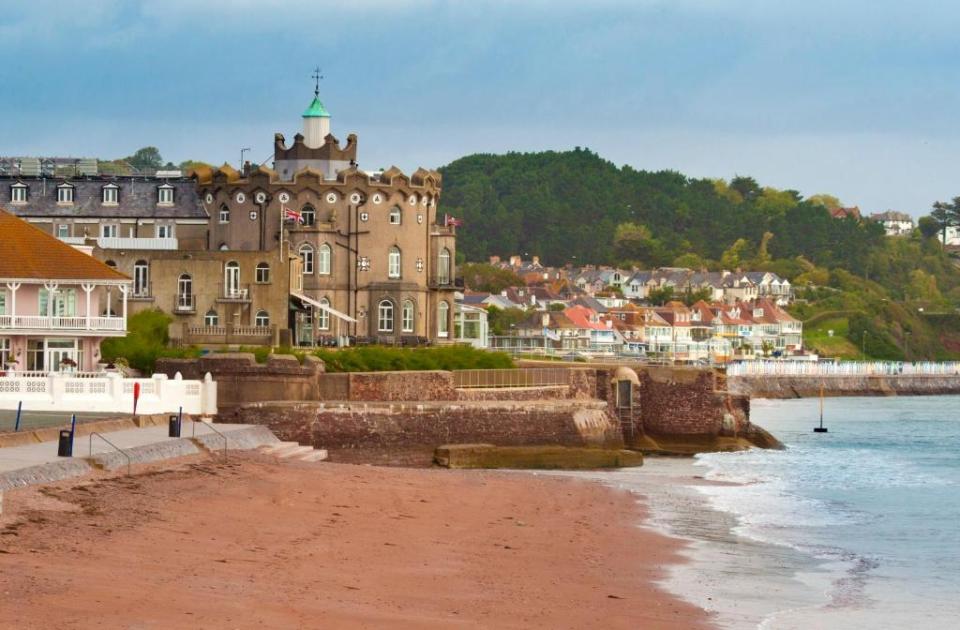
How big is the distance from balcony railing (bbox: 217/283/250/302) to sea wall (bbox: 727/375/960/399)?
5870cm

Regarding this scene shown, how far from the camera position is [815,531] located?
36719mm

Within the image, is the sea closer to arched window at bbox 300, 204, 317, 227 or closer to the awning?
the awning

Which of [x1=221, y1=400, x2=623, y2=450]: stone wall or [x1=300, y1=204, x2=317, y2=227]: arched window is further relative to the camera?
[x1=300, y1=204, x2=317, y2=227]: arched window

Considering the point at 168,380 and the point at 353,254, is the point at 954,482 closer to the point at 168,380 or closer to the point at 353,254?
the point at 168,380

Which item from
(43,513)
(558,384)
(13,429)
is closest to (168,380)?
(13,429)

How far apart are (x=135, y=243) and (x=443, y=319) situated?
1227cm

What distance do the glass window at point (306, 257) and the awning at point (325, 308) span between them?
134 centimetres

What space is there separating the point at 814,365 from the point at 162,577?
121 meters

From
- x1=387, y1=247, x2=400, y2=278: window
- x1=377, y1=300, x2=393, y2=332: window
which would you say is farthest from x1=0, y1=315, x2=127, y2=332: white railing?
x1=387, y1=247, x2=400, y2=278: window

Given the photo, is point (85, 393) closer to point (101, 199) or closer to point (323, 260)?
point (323, 260)

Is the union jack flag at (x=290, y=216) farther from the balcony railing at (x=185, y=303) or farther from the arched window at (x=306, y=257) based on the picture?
the balcony railing at (x=185, y=303)

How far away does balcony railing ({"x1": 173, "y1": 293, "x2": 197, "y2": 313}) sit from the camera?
200ft

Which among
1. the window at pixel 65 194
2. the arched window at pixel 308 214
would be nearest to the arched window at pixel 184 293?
the arched window at pixel 308 214

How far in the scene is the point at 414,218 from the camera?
6962 cm
